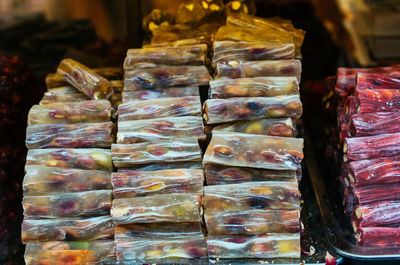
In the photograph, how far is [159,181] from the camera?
2266 millimetres

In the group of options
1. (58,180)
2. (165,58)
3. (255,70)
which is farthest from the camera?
(165,58)

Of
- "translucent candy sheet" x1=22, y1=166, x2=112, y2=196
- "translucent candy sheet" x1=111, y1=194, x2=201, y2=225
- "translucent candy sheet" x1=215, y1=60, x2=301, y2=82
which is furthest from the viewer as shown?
"translucent candy sheet" x1=215, y1=60, x2=301, y2=82

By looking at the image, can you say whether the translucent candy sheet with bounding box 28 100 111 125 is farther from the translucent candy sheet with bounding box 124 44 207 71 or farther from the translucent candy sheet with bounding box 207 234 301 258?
the translucent candy sheet with bounding box 207 234 301 258

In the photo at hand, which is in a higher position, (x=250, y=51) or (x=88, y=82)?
(x=250, y=51)

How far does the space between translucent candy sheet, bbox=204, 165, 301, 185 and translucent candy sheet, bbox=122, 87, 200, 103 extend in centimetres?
43

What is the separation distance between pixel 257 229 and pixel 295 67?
827 mm

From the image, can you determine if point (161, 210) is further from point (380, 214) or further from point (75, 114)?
point (380, 214)

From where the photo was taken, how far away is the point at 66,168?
7.70 feet

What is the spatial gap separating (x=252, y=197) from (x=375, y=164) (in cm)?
64

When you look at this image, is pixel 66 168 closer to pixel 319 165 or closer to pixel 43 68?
pixel 43 68

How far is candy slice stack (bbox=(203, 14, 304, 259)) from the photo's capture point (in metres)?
2.21

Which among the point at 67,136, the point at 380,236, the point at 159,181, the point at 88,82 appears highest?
the point at 88,82

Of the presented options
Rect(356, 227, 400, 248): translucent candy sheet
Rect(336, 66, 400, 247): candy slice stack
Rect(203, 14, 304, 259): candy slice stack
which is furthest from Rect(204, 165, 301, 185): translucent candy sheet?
Rect(356, 227, 400, 248): translucent candy sheet

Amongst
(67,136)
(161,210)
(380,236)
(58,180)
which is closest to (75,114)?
(67,136)
